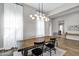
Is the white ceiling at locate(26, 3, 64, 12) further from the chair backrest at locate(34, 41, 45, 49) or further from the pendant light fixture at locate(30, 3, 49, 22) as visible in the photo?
the chair backrest at locate(34, 41, 45, 49)

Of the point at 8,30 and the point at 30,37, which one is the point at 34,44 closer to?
the point at 30,37

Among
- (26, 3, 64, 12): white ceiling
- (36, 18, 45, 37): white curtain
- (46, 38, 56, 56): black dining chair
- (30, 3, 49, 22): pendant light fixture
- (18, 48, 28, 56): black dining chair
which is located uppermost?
(26, 3, 64, 12): white ceiling

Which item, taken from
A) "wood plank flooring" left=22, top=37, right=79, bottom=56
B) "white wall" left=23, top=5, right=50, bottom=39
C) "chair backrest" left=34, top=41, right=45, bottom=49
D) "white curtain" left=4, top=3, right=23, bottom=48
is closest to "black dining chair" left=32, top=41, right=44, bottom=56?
"chair backrest" left=34, top=41, right=45, bottom=49

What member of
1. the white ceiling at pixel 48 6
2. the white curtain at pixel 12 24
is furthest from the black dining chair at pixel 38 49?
the white ceiling at pixel 48 6

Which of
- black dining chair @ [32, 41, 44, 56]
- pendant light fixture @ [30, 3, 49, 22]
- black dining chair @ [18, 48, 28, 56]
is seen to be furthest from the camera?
pendant light fixture @ [30, 3, 49, 22]

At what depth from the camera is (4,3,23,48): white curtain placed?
2061 mm

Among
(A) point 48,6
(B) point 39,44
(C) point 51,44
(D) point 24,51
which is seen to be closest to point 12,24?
(D) point 24,51

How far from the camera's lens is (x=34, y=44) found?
7.28 feet

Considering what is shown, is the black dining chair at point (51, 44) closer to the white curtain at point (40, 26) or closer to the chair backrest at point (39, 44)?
the chair backrest at point (39, 44)

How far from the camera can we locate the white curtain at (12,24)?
2.06m

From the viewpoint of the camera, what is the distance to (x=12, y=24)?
7.00ft

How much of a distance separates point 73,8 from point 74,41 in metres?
0.79

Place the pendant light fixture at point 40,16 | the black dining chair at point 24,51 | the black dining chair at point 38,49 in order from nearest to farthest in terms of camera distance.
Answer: the black dining chair at point 24,51 → the black dining chair at point 38,49 → the pendant light fixture at point 40,16

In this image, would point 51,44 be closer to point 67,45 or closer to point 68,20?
point 67,45
